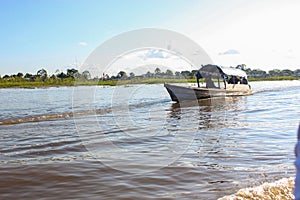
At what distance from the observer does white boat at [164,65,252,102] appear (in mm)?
20781

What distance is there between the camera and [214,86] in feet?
78.2

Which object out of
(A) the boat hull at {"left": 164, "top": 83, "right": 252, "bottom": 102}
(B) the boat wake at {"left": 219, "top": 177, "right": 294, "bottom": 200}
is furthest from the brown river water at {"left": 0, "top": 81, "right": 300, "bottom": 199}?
(A) the boat hull at {"left": 164, "top": 83, "right": 252, "bottom": 102}

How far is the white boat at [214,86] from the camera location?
20781mm

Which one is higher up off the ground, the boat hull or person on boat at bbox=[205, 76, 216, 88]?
person on boat at bbox=[205, 76, 216, 88]

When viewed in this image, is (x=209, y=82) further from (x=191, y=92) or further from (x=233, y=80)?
(x=233, y=80)

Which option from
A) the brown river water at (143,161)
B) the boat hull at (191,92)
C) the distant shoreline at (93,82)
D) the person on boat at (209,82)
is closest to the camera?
the brown river water at (143,161)

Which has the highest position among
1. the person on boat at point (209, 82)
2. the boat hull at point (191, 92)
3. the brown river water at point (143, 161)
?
the person on boat at point (209, 82)

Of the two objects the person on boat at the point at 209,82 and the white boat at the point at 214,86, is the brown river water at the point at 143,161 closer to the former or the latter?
the white boat at the point at 214,86

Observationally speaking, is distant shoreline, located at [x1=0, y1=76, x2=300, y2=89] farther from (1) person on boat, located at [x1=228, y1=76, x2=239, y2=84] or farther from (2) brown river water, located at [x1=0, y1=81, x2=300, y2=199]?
(1) person on boat, located at [x1=228, y1=76, x2=239, y2=84]

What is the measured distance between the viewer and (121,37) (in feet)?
17.4

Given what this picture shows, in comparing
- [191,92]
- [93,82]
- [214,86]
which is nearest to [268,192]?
[93,82]

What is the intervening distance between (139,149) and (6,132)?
211 inches

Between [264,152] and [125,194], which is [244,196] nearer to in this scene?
[125,194]

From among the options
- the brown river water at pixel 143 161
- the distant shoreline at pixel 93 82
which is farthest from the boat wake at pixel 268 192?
the distant shoreline at pixel 93 82
